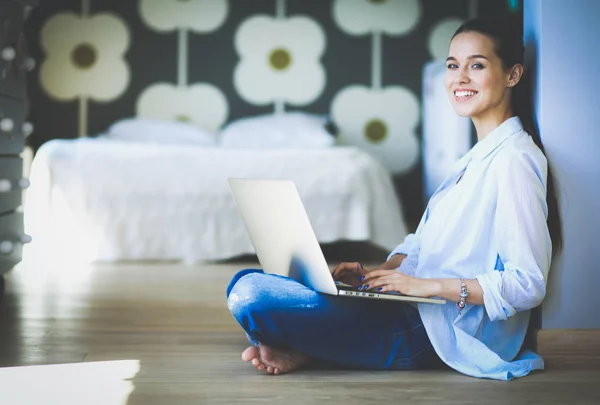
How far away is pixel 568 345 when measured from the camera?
165 cm

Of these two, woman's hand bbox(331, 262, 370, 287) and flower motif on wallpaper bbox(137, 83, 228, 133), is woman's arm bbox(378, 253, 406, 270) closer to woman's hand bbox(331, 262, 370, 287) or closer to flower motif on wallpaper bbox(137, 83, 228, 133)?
woman's hand bbox(331, 262, 370, 287)

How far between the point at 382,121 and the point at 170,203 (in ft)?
7.38

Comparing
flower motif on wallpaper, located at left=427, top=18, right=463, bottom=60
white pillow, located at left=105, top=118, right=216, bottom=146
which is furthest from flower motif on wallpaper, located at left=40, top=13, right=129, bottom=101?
flower motif on wallpaper, located at left=427, top=18, right=463, bottom=60

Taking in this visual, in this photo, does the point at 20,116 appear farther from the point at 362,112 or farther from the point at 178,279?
the point at 362,112

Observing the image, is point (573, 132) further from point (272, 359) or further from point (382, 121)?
point (382, 121)

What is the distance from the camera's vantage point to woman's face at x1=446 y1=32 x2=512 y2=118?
5.00 feet

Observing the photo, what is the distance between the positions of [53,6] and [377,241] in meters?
3.07

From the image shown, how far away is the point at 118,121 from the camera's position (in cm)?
522

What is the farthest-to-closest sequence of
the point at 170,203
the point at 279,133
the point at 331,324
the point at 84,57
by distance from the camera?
the point at 84,57
the point at 279,133
the point at 170,203
the point at 331,324

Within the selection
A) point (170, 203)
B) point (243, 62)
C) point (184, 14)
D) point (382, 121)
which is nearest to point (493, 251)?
point (170, 203)

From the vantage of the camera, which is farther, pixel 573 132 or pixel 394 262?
pixel 394 262

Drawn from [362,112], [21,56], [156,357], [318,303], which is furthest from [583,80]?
[362,112]

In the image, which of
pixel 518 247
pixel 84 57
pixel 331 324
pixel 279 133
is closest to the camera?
pixel 518 247

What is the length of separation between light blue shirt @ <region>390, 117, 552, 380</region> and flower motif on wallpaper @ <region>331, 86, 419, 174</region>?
3807mm
